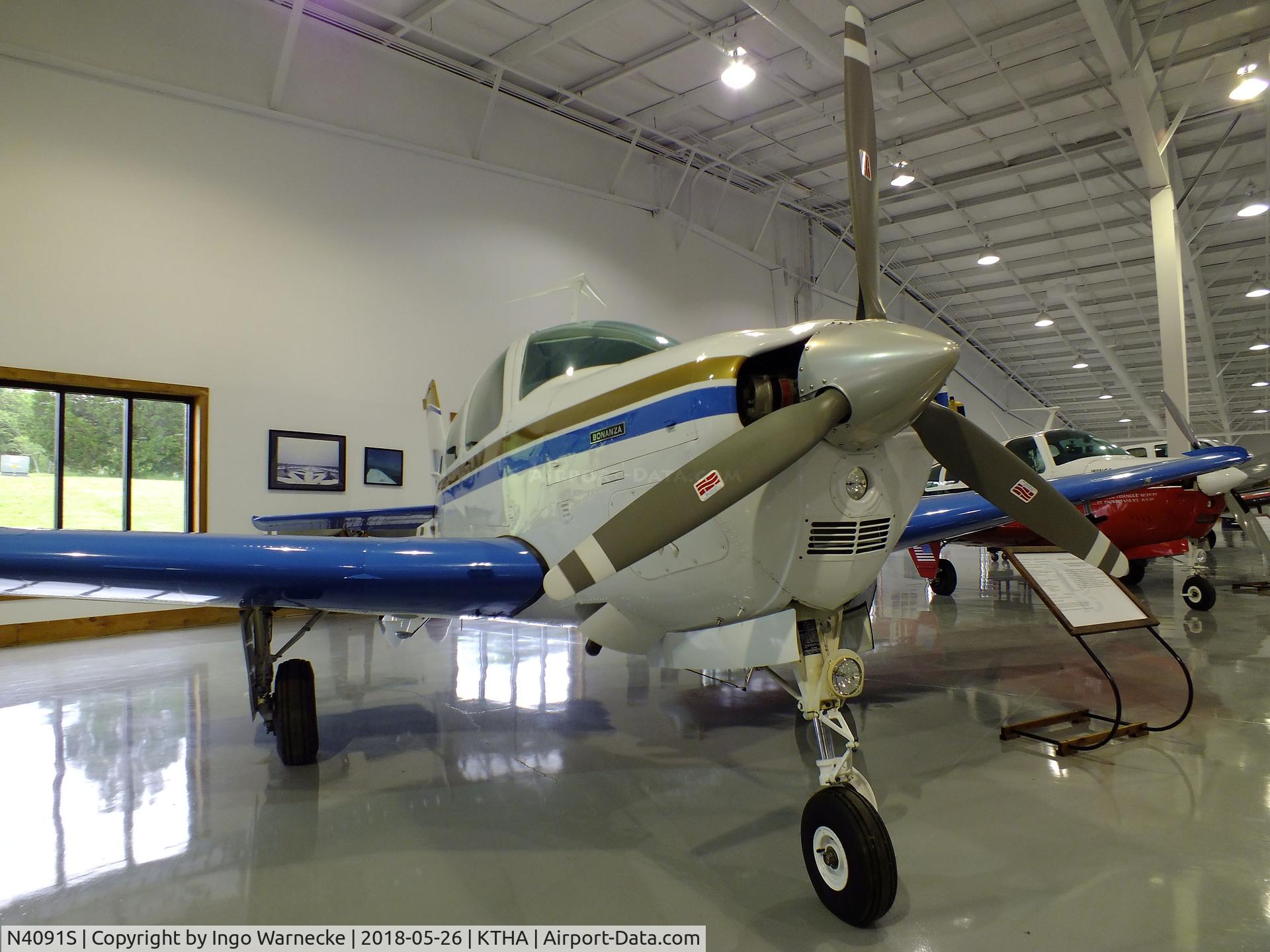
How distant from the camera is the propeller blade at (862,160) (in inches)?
97.7

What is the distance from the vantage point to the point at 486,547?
2.92m

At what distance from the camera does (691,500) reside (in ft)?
6.57

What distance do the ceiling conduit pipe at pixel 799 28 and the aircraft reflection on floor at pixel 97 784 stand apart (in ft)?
28.3

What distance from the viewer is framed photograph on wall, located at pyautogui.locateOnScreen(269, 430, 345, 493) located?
852cm

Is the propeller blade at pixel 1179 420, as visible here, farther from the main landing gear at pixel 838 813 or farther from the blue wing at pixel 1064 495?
the main landing gear at pixel 838 813

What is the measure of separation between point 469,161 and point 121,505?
21.7 feet

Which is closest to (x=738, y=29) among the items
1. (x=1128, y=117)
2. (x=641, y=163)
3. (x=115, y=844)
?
(x=641, y=163)

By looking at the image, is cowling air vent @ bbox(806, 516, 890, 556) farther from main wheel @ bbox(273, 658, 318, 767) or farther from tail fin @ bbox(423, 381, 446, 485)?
tail fin @ bbox(423, 381, 446, 485)

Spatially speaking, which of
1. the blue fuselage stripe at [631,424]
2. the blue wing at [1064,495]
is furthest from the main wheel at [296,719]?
the blue wing at [1064,495]

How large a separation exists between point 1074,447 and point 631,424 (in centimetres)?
844

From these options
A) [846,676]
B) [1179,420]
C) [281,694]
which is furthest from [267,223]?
[1179,420]

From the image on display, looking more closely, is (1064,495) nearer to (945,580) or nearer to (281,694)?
(281,694)

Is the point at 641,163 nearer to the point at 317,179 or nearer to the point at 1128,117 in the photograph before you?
the point at 317,179

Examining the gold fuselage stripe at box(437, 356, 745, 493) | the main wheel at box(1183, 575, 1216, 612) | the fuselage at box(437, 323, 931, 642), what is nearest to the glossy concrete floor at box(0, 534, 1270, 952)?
the fuselage at box(437, 323, 931, 642)
